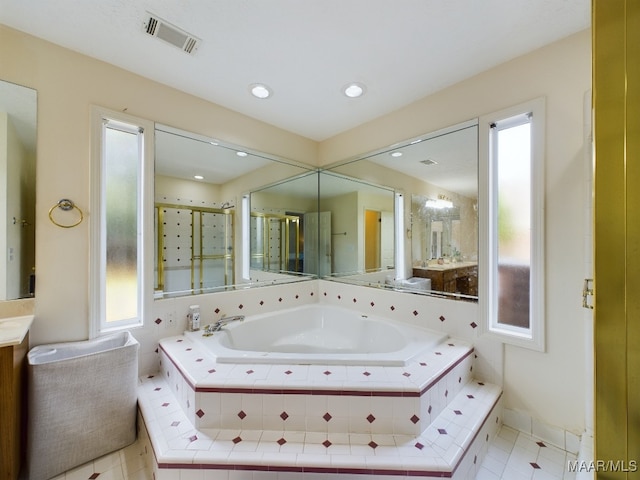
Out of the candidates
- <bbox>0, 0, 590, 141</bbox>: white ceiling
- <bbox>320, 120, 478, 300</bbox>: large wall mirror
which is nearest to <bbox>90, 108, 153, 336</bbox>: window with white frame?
<bbox>0, 0, 590, 141</bbox>: white ceiling

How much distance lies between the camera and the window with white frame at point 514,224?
60.5 inches

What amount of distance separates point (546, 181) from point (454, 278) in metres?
0.85

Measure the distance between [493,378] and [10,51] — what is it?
3.45 meters

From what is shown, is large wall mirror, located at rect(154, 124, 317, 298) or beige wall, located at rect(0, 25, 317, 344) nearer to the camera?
beige wall, located at rect(0, 25, 317, 344)

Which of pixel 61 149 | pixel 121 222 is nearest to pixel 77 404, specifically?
pixel 121 222

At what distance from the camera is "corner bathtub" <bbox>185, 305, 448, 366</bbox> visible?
5.08 ft

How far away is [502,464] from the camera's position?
1360 mm

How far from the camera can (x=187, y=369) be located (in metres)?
1.47

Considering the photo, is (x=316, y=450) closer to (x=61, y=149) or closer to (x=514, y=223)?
(x=514, y=223)

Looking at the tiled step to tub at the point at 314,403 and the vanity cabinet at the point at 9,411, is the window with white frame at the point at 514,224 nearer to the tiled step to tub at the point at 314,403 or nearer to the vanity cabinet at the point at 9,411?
the tiled step to tub at the point at 314,403

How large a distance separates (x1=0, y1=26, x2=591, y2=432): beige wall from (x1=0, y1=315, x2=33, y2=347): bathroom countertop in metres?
0.07

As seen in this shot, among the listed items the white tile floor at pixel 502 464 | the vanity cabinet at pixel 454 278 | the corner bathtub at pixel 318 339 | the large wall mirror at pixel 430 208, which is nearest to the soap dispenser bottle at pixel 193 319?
the corner bathtub at pixel 318 339

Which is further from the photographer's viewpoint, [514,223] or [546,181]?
[514,223]

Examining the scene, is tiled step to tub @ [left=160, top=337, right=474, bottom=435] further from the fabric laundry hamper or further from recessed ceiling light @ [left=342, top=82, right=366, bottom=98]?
recessed ceiling light @ [left=342, top=82, right=366, bottom=98]
